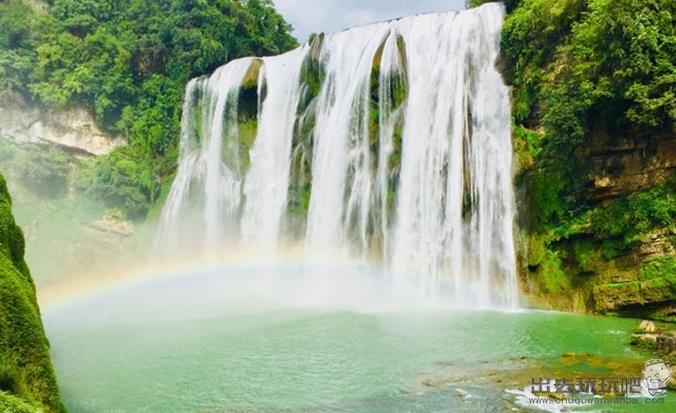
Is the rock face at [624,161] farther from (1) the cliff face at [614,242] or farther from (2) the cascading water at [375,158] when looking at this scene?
(2) the cascading water at [375,158]

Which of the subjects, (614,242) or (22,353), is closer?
(22,353)

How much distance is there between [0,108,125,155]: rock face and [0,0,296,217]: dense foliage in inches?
23.3

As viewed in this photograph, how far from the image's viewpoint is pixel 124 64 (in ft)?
103

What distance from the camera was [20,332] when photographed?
668 cm

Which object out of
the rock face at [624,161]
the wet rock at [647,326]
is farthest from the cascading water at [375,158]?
the wet rock at [647,326]

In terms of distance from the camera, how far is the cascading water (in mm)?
17688

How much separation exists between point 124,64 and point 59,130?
5.17 meters

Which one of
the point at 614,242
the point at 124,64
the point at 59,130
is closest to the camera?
the point at 614,242

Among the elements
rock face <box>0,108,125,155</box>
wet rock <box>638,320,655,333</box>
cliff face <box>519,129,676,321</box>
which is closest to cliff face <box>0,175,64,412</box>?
wet rock <box>638,320,655,333</box>

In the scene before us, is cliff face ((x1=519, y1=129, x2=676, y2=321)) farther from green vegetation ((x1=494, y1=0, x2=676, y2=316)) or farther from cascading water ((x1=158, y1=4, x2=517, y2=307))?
cascading water ((x1=158, y1=4, x2=517, y2=307))

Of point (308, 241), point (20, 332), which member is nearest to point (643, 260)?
point (308, 241)

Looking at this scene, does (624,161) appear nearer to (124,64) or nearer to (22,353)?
(22,353)

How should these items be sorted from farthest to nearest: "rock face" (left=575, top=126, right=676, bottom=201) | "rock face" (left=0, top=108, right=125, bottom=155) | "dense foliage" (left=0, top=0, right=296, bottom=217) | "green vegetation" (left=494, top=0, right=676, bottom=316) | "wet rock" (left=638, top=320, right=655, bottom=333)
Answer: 1. "rock face" (left=0, top=108, right=125, bottom=155)
2. "dense foliage" (left=0, top=0, right=296, bottom=217)
3. "rock face" (left=575, top=126, right=676, bottom=201)
4. "green vegetation" (left=494, top=0, right=676, bottom=316)
5. "wet rock" (left=638, top=320, right=655, bottom=333)

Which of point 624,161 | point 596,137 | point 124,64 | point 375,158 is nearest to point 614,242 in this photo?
point 624,161
